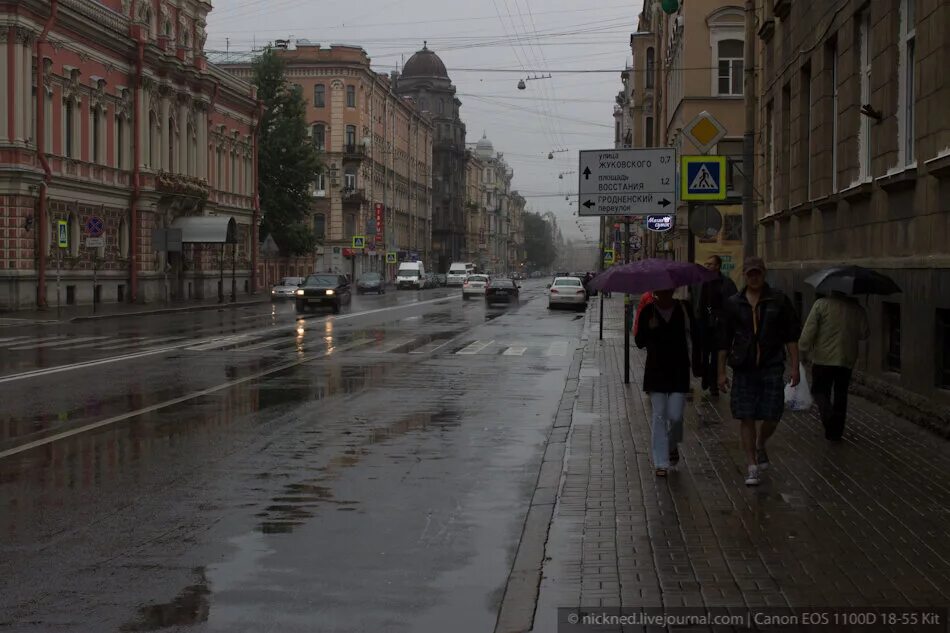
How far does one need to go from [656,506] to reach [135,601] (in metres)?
3.70

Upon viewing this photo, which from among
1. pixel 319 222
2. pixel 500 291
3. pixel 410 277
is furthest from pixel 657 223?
pixel 319 222

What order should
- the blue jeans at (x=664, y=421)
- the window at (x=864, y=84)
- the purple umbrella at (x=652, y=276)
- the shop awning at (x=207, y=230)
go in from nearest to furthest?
the blue jeans at (x=664, y=421) → the purple umbrella at (x=652, y=276) → the window at (x=864, y=84) → the shop awning at (x=207, y=230)

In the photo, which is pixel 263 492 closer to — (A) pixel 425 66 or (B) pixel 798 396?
(B) pixel 798 396

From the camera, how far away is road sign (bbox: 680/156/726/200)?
17.7 m

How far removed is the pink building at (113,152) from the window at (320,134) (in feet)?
92.8

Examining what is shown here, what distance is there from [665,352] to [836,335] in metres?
2.39

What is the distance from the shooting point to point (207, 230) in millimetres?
54969

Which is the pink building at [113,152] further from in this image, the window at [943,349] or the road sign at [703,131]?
the window at [943,349]

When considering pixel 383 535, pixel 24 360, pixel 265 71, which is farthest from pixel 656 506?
pixel 265 71

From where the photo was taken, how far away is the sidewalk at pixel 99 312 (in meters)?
37.1

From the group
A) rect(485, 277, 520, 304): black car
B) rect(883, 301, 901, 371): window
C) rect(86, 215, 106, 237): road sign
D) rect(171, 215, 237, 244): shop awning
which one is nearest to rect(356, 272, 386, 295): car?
rect(485, 277, 520, 304): black car

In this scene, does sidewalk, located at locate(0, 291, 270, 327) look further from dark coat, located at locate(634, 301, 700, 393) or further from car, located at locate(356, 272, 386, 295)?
dark coat, located at locate(634, 301, 700, 393)

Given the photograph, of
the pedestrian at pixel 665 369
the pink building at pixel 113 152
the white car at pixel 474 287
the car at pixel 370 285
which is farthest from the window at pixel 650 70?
the pedestrian at pixel 665 369

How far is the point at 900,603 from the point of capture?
5773 mm
